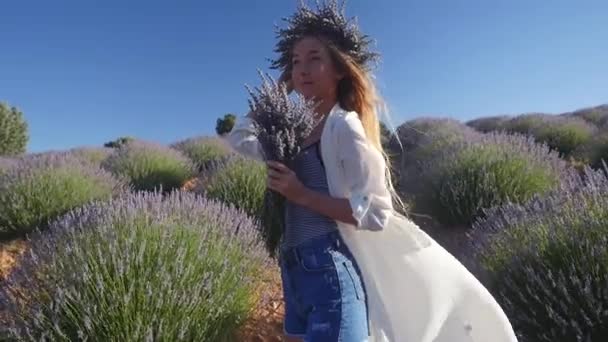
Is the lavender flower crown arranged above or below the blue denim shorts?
above

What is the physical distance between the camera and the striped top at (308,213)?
1921 mm

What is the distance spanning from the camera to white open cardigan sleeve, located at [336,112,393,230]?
1733 millimetres

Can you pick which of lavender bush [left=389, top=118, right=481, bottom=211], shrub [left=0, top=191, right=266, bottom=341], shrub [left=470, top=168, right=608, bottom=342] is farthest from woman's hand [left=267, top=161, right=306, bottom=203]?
lavender bush [left=389, top=118, right=481, bottom=211]

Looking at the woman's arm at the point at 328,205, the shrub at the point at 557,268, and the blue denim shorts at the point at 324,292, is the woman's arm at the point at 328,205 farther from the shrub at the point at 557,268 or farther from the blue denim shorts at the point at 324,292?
the shrub at the point at 557,268

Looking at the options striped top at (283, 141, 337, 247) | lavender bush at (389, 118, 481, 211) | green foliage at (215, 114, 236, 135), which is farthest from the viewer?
green foliage at (215, 114, 236, 135)

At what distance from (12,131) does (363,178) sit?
24742 millimetres

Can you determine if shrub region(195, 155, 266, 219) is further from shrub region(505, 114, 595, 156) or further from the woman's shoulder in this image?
shrub region(505, 114, 595, 156)

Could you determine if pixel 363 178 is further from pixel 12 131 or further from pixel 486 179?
pixel 12 131

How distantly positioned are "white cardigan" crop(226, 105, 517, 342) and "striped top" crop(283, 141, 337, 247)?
7cm

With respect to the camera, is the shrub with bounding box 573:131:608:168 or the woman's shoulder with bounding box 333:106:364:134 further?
the shrub with bounding box 573:131:608:168

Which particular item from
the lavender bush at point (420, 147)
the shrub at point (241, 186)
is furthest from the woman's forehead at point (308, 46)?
the shrub at point (241, 186)

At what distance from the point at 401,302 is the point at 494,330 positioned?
13.4 inches

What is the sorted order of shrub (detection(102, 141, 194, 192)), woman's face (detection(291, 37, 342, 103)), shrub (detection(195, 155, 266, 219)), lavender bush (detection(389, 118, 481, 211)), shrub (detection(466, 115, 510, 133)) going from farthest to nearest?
shrub (detection(466, 115, 510, 133))
shrub (detection(102, 141, 194, 192))
lavender bush (detection(389, 118, 481, 211))
shrub (detection(195, 155, 266, 219))
woman's face (detection(291, 37, 342, 103))

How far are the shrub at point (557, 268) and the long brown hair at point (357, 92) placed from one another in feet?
3.43
